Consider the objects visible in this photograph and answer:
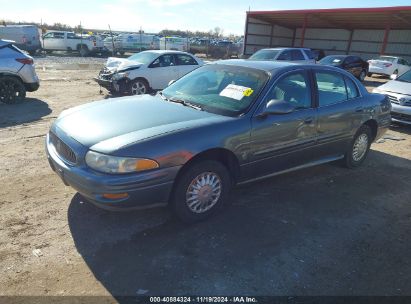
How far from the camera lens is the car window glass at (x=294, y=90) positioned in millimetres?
4129

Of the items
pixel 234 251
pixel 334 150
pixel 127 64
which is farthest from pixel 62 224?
pixel 127 64

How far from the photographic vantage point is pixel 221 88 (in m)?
4.27

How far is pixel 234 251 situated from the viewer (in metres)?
3.29

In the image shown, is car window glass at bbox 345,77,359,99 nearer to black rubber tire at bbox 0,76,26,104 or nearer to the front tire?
the front tire

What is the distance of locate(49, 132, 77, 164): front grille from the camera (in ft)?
11.0

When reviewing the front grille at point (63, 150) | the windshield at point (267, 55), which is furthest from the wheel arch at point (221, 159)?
the windshield at point (267, 55)

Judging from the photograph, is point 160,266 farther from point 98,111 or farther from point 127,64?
point 127,64

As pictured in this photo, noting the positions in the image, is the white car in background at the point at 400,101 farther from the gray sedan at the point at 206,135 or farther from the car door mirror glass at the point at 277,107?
the car door mirror glass at the point at 277,107

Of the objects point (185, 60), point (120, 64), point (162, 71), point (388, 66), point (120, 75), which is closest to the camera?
point (120, 75)

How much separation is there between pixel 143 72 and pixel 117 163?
26.5ft

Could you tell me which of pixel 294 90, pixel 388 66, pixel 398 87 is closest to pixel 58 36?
pixel 388 66

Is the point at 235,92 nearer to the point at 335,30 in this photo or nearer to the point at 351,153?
the point at 351,153

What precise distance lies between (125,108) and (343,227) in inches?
108

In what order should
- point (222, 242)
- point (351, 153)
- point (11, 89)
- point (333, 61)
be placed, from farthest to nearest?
point (333, 61) → point (11, 89) → point (351, 153) → point (222, 242)
